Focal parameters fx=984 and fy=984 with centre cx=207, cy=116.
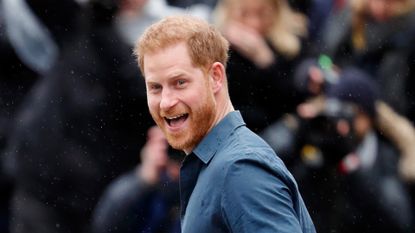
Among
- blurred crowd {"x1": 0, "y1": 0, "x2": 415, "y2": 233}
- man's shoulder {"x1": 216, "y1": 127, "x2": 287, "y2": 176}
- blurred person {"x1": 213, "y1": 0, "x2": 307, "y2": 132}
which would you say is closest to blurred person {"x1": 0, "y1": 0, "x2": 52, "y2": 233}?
blurred crowd {"x1": 0, "y1": 0, "x2": 415, "y2": 233}

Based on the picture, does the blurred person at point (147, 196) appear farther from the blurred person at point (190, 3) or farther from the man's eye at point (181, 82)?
the man's eye at point (181, 82)

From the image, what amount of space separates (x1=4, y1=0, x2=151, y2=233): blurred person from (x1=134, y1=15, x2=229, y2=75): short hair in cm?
189

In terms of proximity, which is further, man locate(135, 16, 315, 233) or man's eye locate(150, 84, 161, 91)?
man's eye locate(150, 84, 161, 91)

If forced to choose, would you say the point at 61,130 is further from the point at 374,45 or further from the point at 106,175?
the point at 374,45

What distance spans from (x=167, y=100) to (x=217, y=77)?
0.10 meters

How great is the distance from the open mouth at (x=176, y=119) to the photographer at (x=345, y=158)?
1.87 meters

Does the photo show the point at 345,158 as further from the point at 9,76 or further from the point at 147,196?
the point at 9,76

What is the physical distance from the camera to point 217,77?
1.77m

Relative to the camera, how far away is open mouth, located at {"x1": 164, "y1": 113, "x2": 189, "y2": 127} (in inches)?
68.6

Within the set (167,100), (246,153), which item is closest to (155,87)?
(167,100)

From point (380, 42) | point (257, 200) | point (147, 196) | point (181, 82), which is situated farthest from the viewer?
point (380, 42)

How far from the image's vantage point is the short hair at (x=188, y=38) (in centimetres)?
174

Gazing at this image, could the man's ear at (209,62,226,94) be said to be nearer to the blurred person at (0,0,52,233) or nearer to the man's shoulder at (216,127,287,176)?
the man's shoulder at (216,127,287,176)

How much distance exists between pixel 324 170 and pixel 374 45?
20.1 inches
